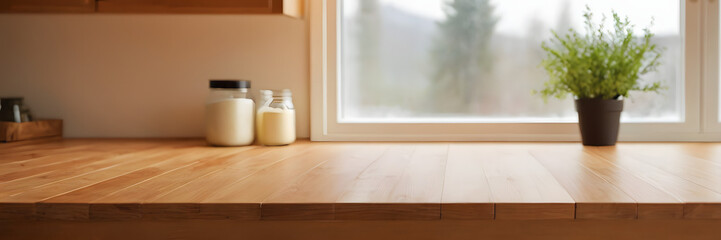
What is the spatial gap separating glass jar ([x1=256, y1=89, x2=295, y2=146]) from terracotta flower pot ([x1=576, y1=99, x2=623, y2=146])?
0.80 meters

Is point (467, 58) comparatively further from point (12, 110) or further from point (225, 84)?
point (12, 110)

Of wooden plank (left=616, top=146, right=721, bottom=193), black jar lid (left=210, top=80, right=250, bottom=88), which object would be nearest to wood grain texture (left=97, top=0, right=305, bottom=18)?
black jar lid (left=210, top=80, right=250, bottom=88)

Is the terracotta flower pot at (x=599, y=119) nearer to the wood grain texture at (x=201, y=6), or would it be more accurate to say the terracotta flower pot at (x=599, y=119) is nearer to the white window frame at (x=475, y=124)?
the white window frame at (x=475, y=124)

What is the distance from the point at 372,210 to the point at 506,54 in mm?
1190

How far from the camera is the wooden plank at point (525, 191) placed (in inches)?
32.3

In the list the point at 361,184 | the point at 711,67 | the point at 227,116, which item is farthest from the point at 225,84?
the point at 711,67

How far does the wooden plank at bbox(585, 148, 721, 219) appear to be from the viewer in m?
0.82

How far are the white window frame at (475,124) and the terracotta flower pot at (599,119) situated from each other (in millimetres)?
164

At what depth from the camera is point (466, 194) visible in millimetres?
893

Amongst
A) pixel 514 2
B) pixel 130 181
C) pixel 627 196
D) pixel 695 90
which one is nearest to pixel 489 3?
pixel 514 2

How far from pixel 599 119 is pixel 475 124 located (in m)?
0.37

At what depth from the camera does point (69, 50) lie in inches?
78.0

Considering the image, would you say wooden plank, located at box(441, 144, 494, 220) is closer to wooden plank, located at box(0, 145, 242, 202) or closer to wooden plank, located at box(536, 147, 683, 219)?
wooden plank, located at box(536, 147, 683, 219)

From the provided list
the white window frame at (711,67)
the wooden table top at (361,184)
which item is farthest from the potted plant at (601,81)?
the white window frame at (711,67)
